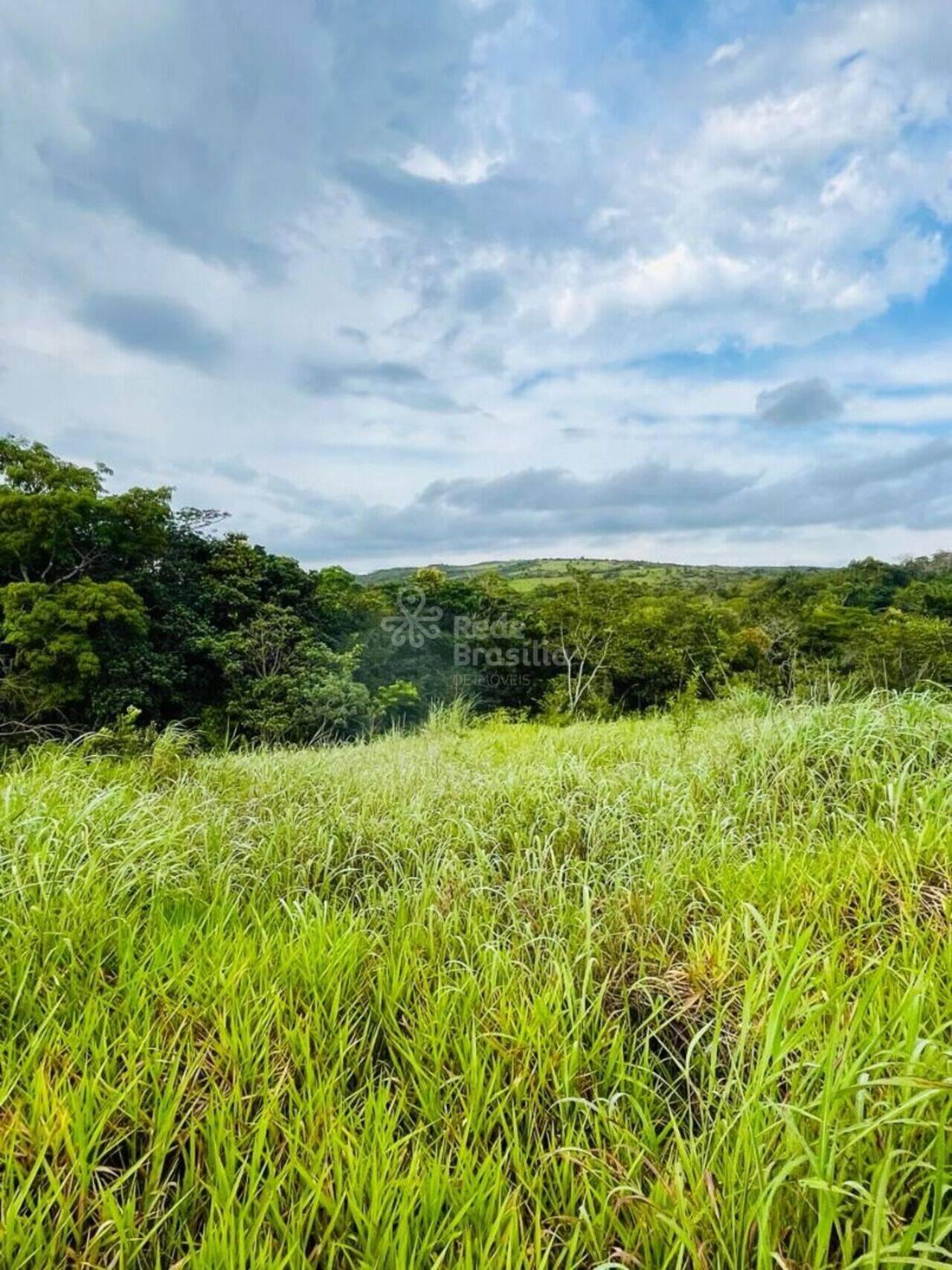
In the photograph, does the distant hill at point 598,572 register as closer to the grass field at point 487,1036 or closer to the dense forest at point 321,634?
the dense forest at point 321,634

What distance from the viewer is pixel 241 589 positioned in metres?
12.8

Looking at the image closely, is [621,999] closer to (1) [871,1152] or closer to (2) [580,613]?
(1) [871,1152]

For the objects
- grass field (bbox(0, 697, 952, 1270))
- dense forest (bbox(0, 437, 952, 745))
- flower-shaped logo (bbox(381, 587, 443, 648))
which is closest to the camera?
grass field (bbox(0, 697, 952, 1270))

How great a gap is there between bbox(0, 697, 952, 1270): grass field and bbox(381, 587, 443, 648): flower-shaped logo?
40.3 ft

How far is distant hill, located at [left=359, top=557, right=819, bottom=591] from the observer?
1898 cm

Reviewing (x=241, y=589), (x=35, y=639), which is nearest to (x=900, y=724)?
(x=35, y=639)

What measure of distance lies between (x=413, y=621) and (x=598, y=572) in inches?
254

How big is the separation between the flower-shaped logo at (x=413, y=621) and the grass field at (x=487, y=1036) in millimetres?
12283

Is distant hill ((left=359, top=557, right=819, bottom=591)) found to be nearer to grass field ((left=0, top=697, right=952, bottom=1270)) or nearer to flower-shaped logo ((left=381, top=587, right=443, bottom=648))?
flower-shaped logo ((left=381, top=587, right=443, bottom=648))

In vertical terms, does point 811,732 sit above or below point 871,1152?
above

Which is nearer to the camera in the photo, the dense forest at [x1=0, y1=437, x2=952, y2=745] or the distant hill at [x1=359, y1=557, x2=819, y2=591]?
the dense forest at [x1=0, y1=437, x2=952, y2=745]

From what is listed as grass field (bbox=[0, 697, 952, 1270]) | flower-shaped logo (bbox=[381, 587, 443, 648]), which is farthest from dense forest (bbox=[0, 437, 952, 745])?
grass field (bbox=[0, 697, 952, 1270])

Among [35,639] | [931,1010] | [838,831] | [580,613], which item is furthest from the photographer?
[580,613]

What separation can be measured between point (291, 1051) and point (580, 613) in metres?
14.1
